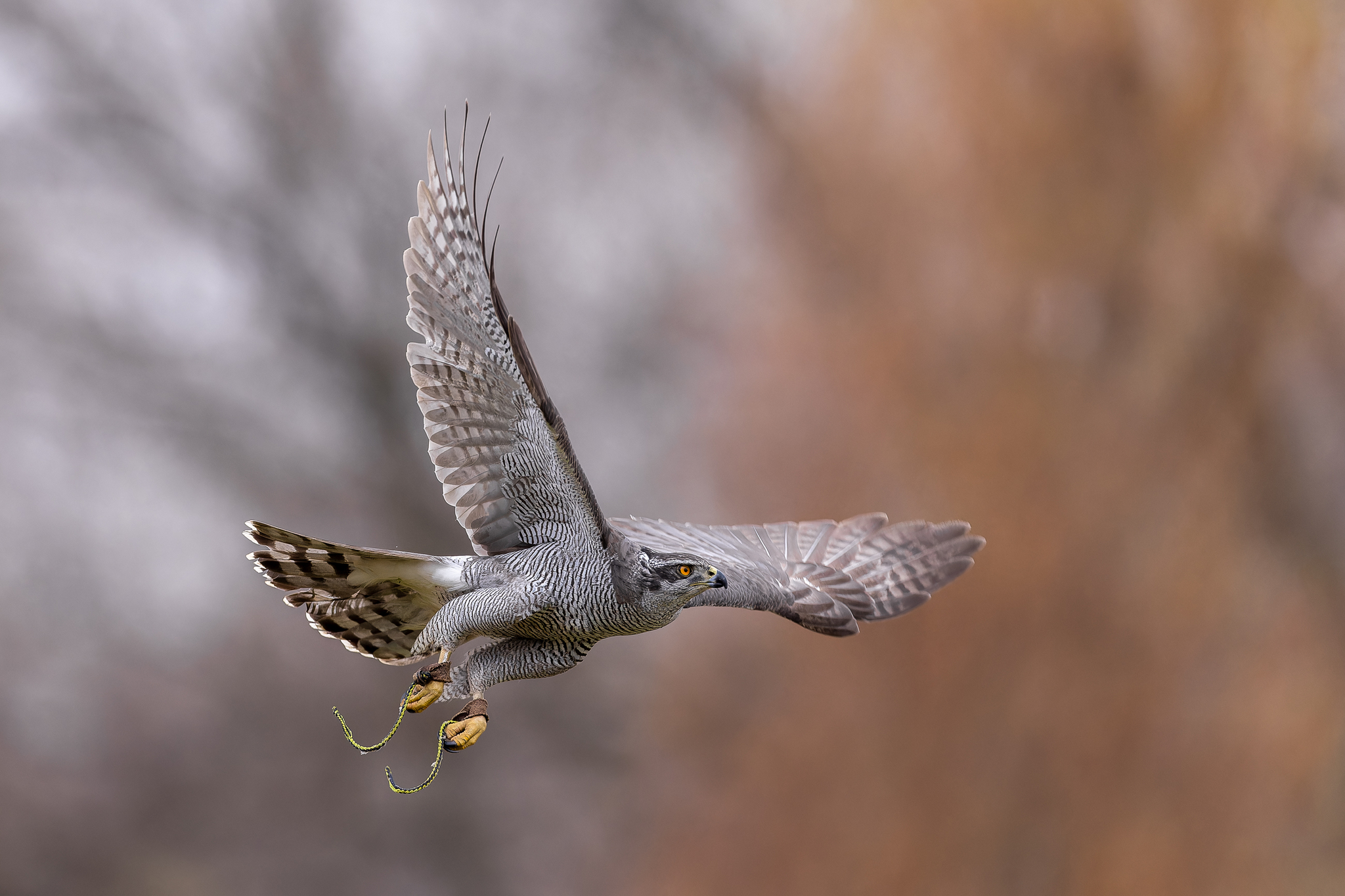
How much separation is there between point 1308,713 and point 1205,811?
28.4 inches

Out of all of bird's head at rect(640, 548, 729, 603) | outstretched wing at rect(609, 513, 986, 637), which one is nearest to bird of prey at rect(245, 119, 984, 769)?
bird's head at rect(640, 548, 729, 603)

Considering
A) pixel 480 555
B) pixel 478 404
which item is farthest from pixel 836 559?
pixel 478 404

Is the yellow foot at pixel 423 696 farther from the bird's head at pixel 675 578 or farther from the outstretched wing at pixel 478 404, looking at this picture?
the bird's head at pixel 675 578

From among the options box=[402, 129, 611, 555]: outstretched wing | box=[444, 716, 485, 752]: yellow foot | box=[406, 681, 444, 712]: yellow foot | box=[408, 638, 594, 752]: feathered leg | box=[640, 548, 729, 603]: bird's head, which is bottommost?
box=[444, 716, 485, 752]: yellow foot

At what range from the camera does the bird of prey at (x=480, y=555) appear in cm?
150

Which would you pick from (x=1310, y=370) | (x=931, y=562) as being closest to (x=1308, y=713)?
(x=1310, y=370)

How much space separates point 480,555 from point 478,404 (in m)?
0.31

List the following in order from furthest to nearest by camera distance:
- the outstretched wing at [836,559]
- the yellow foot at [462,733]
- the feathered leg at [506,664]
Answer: the outstretched wing at [836,559] < the feathered leg at [506,664] < the yellow foot at [462,733]

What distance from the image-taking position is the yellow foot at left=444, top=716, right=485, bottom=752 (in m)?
1.45

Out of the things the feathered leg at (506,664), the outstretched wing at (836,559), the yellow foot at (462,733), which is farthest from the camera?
the outstretched wing at (836,559)

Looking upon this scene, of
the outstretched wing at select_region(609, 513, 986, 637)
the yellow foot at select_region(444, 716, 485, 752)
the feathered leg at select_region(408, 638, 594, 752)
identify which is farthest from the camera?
the outstretched wing at select_region(609, 513, 986, 637)

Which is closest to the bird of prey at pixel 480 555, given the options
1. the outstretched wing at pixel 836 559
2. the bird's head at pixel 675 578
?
the bird's head at pixel 675 578

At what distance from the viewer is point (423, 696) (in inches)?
60.5

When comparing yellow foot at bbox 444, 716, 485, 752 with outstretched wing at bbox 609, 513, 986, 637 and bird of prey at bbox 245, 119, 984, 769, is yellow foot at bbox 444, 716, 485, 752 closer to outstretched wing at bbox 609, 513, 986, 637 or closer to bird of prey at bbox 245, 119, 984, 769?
bird of prey at bbox 245, 119, 984, 769
